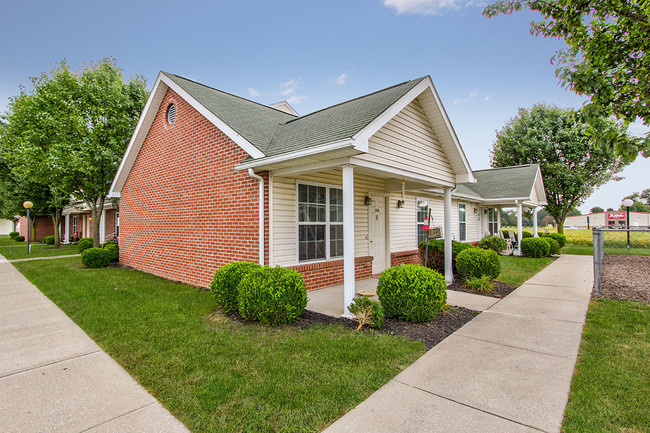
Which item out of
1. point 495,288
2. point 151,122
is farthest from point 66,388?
point 151,122

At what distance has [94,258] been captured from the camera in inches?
444

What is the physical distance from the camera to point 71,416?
268 centimetres

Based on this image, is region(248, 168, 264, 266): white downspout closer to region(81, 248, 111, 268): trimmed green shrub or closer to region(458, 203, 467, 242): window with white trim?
region(81, 248, 111, 268): trimmed green shrub

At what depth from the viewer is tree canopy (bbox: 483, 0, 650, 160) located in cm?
364

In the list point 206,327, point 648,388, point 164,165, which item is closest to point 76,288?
point 164,165

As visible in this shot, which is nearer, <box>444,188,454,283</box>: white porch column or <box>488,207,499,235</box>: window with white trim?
<box>444,188,454,283</box>: white porch column

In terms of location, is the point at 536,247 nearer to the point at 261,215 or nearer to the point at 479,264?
the point at 479,264

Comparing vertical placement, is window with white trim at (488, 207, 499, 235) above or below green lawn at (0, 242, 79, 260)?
above

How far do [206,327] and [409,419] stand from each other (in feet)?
11.3

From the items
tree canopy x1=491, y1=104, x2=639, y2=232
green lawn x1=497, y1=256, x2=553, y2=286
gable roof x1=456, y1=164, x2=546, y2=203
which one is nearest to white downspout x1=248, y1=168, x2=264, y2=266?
green lawn x1=497, y1=256, x2=553, y2=286

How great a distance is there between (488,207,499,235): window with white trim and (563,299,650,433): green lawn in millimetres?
14252

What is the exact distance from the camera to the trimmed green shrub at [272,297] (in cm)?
482

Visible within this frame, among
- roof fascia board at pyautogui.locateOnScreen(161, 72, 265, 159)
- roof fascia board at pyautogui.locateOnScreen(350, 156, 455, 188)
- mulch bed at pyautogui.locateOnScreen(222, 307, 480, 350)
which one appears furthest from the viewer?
roof fascia board at pyautogui.locateOnScreen(161, 72, 265, 159)

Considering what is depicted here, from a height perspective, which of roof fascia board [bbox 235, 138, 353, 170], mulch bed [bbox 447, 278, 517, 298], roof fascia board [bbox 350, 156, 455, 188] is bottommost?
mulch bed [bbox 447, 278, 517, 298]
